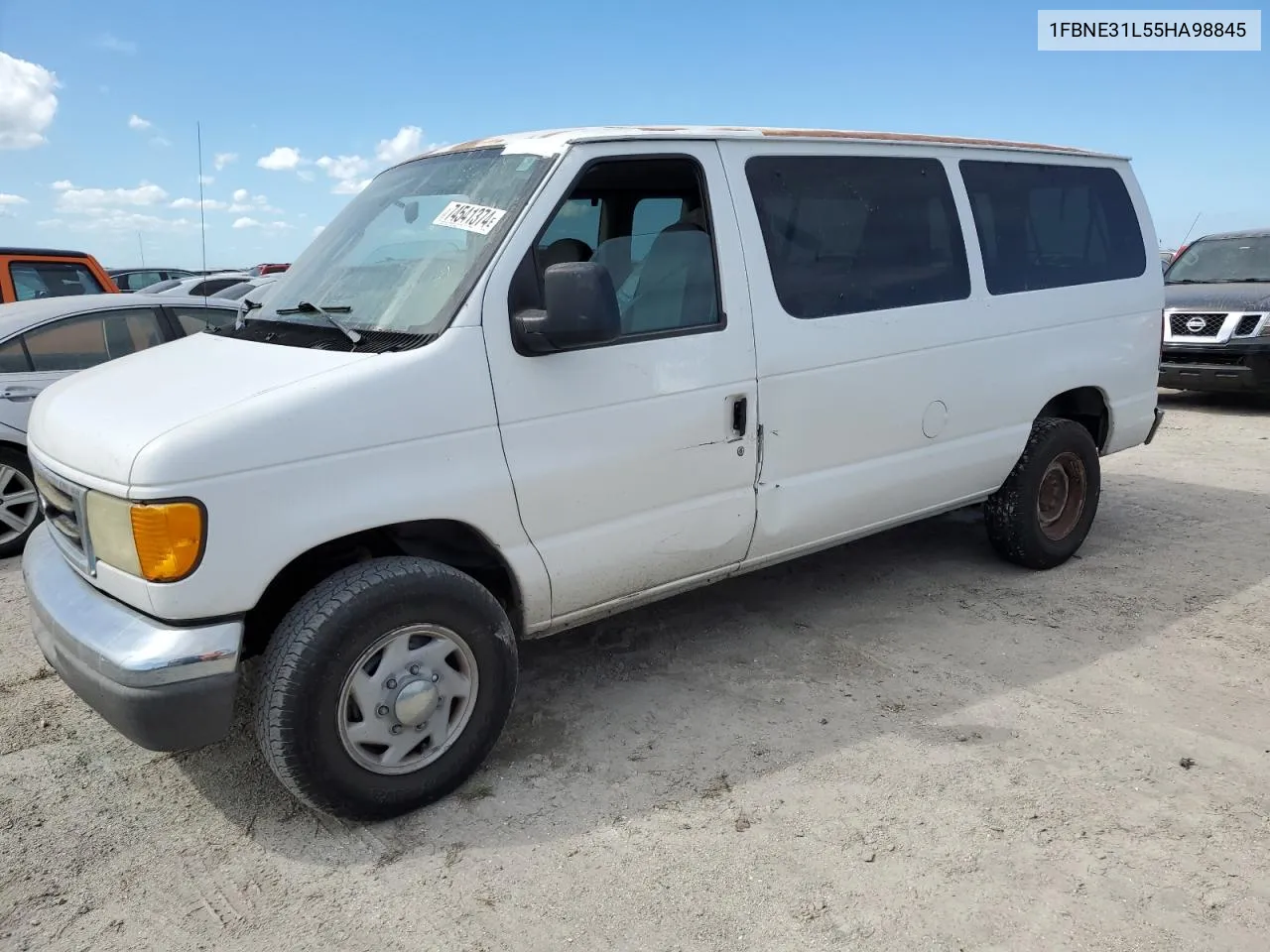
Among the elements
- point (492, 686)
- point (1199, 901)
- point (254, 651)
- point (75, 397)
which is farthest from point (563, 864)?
point (75, 397)

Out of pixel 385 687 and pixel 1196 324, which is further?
pixel 1196 324

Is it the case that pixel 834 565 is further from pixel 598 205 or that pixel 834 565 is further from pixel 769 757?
pixel 598 205

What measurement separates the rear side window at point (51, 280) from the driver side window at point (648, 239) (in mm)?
6200

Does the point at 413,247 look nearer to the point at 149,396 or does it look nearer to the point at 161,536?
the point at 149,396

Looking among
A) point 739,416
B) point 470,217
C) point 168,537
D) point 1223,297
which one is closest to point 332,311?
point 470,217

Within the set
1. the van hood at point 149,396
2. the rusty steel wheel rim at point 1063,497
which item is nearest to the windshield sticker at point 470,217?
the van hood at point 149,396

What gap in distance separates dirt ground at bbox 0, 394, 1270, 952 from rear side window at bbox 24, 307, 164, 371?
7.08 ft

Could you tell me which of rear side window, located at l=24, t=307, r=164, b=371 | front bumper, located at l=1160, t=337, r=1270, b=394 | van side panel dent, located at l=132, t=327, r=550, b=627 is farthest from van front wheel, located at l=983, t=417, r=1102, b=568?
rear side window, located at l=24, t=307, r=164, b=371

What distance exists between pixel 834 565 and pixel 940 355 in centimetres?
141

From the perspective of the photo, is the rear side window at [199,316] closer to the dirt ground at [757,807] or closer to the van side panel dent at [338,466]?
the dirt ground at [757,807]

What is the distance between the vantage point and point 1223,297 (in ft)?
31.1

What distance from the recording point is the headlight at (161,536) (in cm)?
246

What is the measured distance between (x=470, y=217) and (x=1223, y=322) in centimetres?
881

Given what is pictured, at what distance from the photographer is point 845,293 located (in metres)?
3.81
